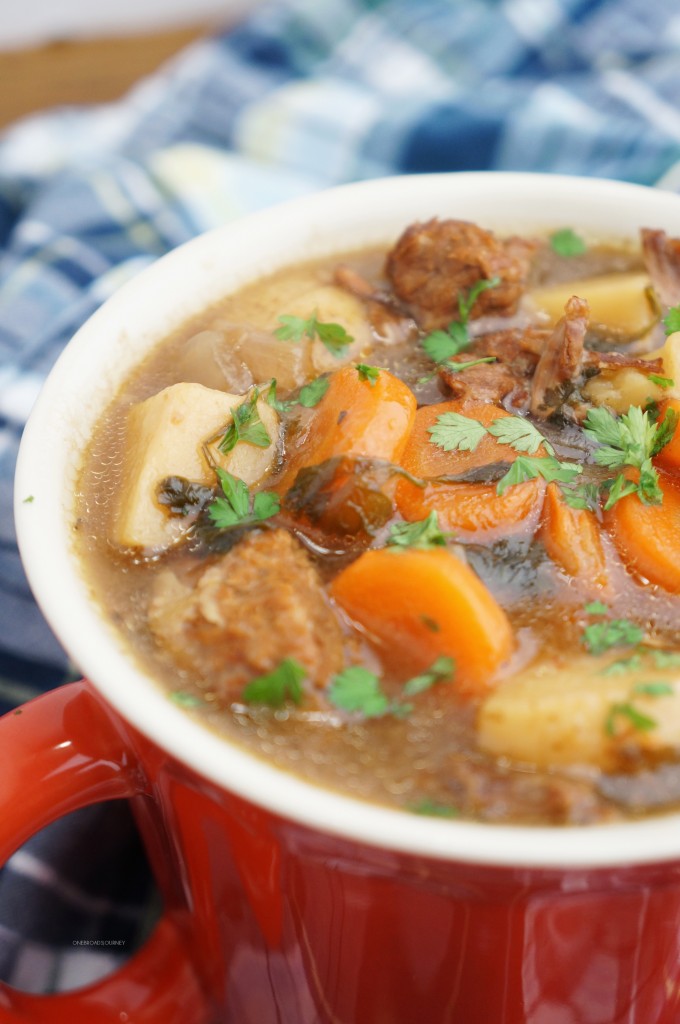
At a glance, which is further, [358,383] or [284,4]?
[284,4]

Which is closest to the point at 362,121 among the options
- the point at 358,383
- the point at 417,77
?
the point at 417,77

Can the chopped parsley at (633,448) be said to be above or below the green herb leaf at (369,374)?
below

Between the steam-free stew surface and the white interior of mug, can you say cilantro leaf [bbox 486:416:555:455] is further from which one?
the white interior of mug

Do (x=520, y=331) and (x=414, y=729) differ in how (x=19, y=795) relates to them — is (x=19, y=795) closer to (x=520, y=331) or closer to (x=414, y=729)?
(x=414, y=729)

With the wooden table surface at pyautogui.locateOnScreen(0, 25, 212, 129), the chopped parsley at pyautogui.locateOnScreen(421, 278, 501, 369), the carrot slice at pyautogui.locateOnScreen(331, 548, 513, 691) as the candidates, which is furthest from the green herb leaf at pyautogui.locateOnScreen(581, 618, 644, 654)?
the wooden table surface at pyautogui.locateOnScreen(0, 25, 212, 129)

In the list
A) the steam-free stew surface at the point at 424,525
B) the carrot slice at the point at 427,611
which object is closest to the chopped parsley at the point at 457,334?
the steam-free stew surface at the point at 424,525

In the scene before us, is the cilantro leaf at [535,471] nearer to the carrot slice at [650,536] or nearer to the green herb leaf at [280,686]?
the carrot slice at [650,536]

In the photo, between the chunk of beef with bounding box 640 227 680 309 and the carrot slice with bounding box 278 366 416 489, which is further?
the chunk of beef with bounding box 640 227 680 309
